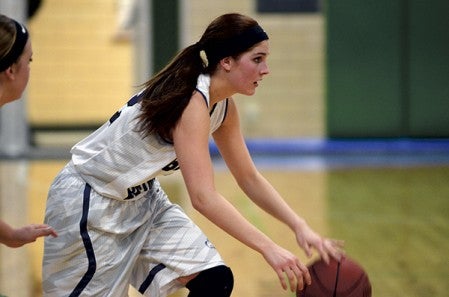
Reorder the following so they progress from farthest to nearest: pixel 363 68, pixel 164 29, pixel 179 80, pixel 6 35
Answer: pixel 363 68
pixel 164 29
pixel 179 80
pixel 6 35

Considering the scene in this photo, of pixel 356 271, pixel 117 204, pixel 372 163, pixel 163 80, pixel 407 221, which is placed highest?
pixel 163 80

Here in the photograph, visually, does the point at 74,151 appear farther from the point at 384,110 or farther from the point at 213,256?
the point at 384,110

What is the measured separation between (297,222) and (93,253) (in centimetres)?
71

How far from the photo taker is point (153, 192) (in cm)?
375

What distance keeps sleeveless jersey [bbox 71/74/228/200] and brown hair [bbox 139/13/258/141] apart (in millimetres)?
45

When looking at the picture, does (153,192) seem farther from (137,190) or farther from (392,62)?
(392,62)

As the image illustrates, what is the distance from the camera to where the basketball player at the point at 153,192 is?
3.44 metres

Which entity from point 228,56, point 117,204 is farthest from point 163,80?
point 117,204

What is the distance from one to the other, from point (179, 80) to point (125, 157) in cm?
33

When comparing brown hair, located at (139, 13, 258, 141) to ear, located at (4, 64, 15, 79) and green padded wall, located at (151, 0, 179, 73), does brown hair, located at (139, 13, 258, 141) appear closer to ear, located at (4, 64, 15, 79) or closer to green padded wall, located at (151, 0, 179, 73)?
ear, located at (4, 64, 15, 79)

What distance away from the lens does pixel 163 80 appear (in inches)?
138

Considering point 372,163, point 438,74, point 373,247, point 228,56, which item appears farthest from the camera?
point 438,74

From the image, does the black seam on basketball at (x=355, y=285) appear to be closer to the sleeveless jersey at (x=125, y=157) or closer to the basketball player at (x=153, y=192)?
the basketball player at (x=153, y=192)

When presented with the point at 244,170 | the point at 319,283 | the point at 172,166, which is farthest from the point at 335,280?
the point at 172,166
